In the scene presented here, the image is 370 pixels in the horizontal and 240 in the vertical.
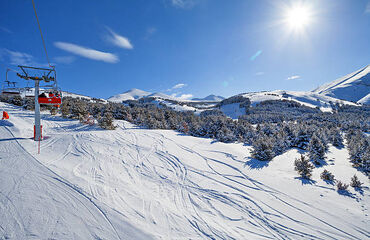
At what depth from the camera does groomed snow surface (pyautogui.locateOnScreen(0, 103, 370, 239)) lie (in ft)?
11.6

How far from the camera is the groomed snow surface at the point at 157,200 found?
3541 mm

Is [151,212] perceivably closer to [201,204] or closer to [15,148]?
[201,204]

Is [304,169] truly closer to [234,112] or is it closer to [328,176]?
[328,176]

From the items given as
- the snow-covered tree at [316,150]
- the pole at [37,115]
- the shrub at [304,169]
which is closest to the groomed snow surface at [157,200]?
the shrub at [304,169]

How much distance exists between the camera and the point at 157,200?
4.74 meters

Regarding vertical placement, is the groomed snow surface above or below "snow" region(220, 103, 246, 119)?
below

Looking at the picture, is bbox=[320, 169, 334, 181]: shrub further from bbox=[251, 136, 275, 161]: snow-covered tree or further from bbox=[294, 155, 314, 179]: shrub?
bbox=[251, 136, 275, 161]: snow-covered tree

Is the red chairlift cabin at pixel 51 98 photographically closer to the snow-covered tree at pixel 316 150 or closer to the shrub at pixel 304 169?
the shrub at pixel 304 169

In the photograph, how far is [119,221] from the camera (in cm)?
367

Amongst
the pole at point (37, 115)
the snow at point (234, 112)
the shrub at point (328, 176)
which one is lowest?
the shrub at point (328, 176)

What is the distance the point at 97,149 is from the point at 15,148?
4235 millimetres

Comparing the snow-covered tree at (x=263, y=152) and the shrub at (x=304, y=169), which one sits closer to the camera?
the shrub at (x=304, y=169)

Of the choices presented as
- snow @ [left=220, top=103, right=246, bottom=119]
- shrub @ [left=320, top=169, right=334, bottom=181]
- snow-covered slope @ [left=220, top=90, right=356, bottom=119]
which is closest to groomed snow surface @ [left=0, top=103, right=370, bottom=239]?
shrub @ [left=320, top=169, right=334, bottom=181]

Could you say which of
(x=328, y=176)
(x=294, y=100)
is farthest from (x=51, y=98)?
(x=294, y=100)
